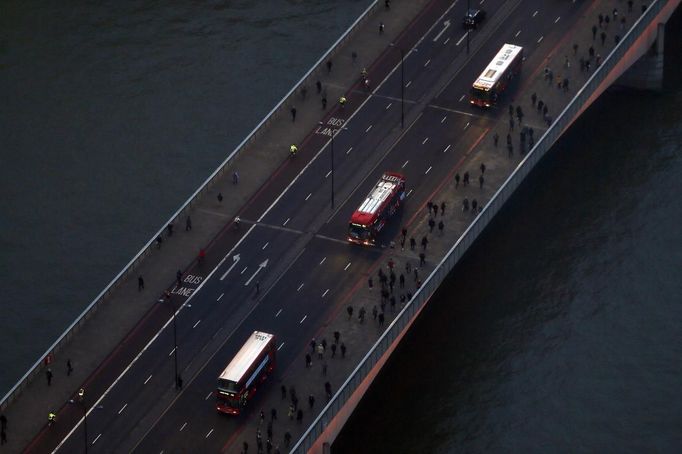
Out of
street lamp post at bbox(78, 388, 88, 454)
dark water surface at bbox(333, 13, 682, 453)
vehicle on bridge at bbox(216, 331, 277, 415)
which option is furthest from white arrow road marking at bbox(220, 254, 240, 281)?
street lamp post at bbox(78, 388, 88, 454)

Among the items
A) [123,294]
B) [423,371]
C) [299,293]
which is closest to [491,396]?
[423,371]

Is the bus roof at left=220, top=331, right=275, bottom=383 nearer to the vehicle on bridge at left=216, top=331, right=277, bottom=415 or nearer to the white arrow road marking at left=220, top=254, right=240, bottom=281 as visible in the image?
A: the vehicle on bridge at left=216, top=331, right=277, bottom=415

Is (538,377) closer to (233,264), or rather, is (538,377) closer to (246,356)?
(246,356)

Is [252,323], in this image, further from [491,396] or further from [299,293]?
[491,396]

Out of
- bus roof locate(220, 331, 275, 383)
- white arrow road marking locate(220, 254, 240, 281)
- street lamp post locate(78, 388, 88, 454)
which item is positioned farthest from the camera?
white arrow road marking locate(220, 254, 240, 281)

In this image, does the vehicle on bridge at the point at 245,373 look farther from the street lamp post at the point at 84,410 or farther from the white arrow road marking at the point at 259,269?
the white arrow road marking at the point at 259,269

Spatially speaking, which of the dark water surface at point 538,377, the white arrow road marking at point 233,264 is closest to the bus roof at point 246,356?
the dark water surface at point 538,377

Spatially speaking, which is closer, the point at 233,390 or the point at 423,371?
the point at 233,390

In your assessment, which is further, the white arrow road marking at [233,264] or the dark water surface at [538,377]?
the white arrow road marking at [233,264]
